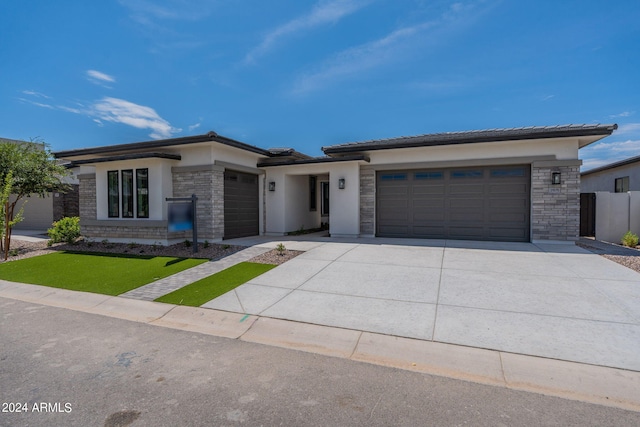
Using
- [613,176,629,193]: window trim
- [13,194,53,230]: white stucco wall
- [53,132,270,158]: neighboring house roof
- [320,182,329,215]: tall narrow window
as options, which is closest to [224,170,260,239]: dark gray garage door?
[53,132,270,158]: neighboring house roof

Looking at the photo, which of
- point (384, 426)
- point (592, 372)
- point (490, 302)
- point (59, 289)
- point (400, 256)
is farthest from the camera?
point (400, 256)

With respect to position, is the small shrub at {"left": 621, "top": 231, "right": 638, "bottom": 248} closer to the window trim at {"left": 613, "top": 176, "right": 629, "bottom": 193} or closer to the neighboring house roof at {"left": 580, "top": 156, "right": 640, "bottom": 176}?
the neighboring house roof at {"left": 580, "top": 156, "right": 640, "bottom": 176}

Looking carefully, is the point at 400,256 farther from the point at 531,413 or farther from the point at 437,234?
the point at 531,413

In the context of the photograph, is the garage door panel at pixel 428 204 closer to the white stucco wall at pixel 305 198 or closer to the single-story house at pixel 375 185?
the single-story house at pixel 375 185

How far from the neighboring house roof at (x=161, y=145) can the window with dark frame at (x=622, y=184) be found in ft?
58.0

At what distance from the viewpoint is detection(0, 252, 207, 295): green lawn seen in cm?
704

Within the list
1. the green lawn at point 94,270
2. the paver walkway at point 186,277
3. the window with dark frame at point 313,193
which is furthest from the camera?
the window with dark frame at point 313,193

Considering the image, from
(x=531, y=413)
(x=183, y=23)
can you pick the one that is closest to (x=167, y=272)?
(x=183, y=23)

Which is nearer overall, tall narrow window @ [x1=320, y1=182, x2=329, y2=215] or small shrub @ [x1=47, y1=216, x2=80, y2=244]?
small shrub @ [x1=47, y1=216, x2=80, y2=244]

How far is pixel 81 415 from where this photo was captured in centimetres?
279

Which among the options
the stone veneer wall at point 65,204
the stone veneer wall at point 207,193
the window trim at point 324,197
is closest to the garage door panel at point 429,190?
the window trim at point 324,197

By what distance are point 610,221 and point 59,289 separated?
56.2ft

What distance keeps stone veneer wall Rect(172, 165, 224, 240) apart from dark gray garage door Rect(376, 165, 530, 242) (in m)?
5.99

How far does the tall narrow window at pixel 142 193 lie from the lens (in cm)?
1187
